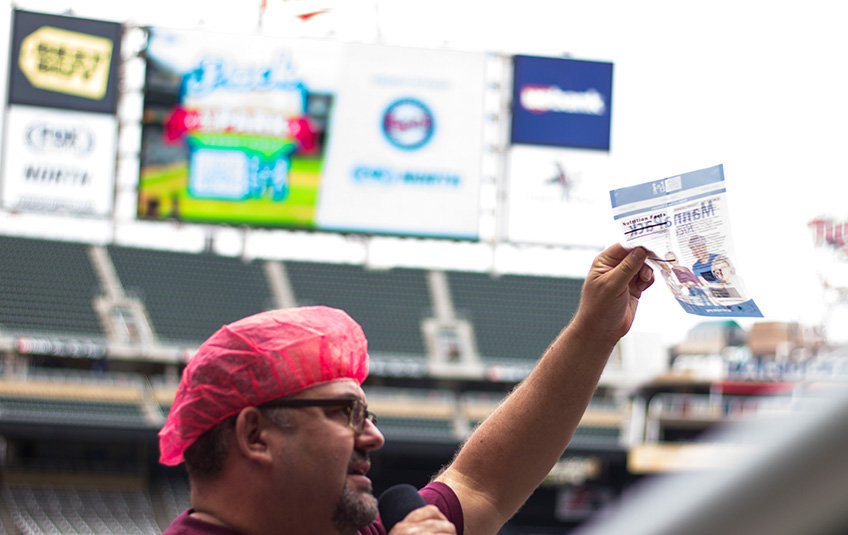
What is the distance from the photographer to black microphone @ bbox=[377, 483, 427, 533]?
182 centimetres

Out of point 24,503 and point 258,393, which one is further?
point 24,503

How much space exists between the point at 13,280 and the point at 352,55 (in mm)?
8414

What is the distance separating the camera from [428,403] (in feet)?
62.1

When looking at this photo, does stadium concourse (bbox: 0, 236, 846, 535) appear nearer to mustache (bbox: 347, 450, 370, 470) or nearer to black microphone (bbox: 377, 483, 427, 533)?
black microphone (bbox: 377, 483, 427, 533)

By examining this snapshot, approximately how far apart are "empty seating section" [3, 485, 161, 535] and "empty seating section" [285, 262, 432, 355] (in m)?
5.21

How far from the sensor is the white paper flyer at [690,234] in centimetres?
169

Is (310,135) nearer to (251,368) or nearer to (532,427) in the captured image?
(532,427)

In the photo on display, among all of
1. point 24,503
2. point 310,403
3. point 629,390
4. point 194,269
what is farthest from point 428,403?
point 310,403

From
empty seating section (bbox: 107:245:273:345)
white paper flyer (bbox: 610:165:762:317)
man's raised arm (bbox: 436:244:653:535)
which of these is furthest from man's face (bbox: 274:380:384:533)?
empty seating section (bbox: 107:245:273:345)

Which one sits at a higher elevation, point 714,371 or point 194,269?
point 194,269

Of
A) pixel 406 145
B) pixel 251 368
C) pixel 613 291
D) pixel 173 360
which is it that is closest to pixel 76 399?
pixel 173 360

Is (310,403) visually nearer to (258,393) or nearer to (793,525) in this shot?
(258,393)

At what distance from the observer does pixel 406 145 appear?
55.4ft

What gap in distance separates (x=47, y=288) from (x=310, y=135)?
6.74 meters
